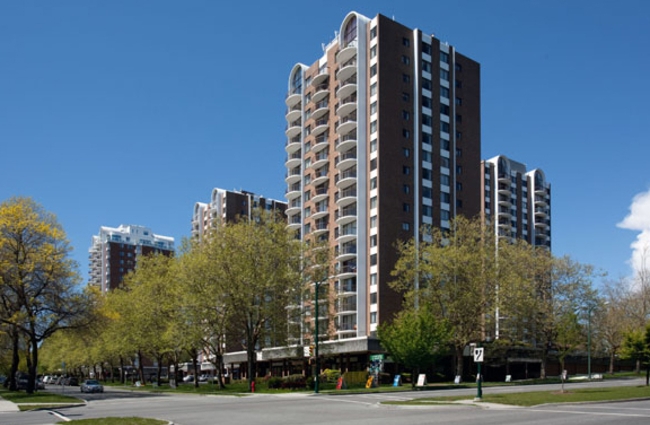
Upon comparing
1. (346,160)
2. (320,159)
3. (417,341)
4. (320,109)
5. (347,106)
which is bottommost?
(417,341)

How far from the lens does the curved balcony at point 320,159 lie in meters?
93.4

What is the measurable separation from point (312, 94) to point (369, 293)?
33303 millimetres

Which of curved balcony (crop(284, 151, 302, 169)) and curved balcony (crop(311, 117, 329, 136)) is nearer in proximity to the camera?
curved balcony (crop(311, 117, 329, 136))

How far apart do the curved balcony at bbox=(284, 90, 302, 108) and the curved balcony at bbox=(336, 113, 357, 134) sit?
15192 millimetres

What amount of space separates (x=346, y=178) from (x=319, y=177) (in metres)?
9.79

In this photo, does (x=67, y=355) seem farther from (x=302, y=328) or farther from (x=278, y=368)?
(x=302, y=328)

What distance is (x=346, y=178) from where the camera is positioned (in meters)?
84.9

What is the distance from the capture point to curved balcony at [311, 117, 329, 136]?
94.1 metres

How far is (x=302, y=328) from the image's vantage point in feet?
213

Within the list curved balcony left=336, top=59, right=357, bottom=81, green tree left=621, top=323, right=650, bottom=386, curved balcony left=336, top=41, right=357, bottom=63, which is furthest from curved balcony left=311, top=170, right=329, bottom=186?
green tree left=621, top=323, right=650, bottom=386

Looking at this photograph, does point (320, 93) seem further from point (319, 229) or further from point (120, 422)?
point (120, 422)

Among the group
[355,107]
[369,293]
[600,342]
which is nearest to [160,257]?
[369,293]

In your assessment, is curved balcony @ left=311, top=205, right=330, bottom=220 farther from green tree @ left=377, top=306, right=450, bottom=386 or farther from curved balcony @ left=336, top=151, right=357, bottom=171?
green tree @ left=377, top=306, right=450, bottom=386

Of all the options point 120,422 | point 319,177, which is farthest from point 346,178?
point 120,422
